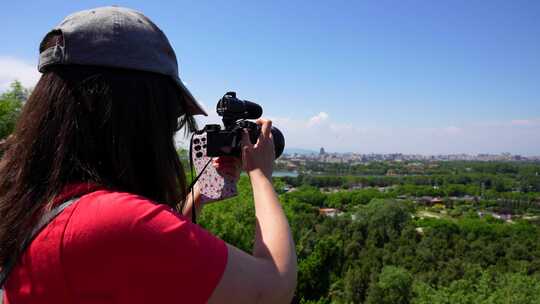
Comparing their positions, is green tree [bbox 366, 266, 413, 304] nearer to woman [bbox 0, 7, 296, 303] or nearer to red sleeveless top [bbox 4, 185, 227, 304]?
woman [bbox 0, 7, 296, 303]

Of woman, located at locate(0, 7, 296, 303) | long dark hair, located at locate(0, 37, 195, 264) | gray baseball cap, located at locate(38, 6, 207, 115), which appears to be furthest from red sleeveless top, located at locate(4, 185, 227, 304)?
gray baseball cap, located at locate(38, 6, 207, 115)

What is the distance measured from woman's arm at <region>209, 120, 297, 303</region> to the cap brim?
192 mm

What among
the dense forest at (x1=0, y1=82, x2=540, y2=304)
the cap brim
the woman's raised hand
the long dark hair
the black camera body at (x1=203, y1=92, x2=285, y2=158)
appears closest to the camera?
the long dark hair

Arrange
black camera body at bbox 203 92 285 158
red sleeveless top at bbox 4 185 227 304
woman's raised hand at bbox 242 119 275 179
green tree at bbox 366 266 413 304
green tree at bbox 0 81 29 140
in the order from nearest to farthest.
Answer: red sleeveless top at bbox 4 185 227 304, woman's raised hand at bbox 242 119 275 179, black camera body at bbox 203 92 285 158, green tree at bbox 0 81 29 140, green tree at bbox 366 266 413 304

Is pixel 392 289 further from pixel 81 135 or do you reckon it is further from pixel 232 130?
pixel 81 135

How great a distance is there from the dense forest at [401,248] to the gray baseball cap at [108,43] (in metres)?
8.71

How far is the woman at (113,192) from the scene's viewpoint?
27.0 inches

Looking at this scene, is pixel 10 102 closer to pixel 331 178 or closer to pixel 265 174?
pixel 265 174

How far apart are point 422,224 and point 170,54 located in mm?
40143

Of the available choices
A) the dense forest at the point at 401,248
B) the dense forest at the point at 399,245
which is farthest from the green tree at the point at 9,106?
the dense forest at the point at 401,248

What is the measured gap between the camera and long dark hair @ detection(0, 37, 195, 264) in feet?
2.66

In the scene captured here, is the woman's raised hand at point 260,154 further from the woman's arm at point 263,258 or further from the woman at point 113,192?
the woman at point 113,192

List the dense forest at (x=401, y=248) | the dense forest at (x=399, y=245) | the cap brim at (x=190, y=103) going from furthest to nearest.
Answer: the dense forest at (x=401, y=248), the dense forest at (x=399, y=245), the cap brim at (x=190, y=103)

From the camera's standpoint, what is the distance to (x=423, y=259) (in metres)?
25.4
